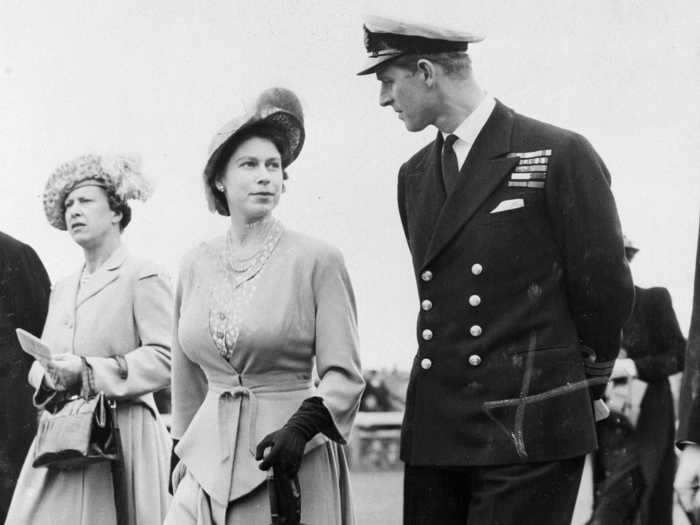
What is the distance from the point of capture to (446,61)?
15.3ft

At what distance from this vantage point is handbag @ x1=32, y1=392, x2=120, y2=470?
630 centimetres

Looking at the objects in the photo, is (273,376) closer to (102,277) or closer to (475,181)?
(475,181)

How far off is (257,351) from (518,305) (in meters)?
1.25

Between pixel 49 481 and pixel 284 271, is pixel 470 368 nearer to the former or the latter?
pixel 284 271

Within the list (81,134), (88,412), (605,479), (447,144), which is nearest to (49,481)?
(88,412)

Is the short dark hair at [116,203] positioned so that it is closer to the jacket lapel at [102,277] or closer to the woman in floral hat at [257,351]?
the jacket lapel at [102,277]

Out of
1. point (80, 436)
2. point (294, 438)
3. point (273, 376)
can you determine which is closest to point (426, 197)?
point (294, 438)

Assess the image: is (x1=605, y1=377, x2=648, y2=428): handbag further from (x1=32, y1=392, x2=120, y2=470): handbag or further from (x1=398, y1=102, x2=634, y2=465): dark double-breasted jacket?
(x1=398, y1=102, x2=634, y2=465): dark double-breasted jacket

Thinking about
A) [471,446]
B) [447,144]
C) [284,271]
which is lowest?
[471,446]

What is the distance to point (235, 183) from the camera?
554 centimetres

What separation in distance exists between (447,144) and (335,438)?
118 cm

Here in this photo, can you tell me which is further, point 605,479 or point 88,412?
point 605,479

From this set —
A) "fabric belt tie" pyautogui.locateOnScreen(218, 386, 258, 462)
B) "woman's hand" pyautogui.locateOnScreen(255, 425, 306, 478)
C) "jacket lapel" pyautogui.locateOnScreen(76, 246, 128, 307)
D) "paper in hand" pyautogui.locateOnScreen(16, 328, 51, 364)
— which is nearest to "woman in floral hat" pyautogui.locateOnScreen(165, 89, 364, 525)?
"fabric belt tie" pyautogui.locateOnScreen(218, 386, 258, 462)

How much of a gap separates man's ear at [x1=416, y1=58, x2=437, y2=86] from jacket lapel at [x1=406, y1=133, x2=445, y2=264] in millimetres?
180
